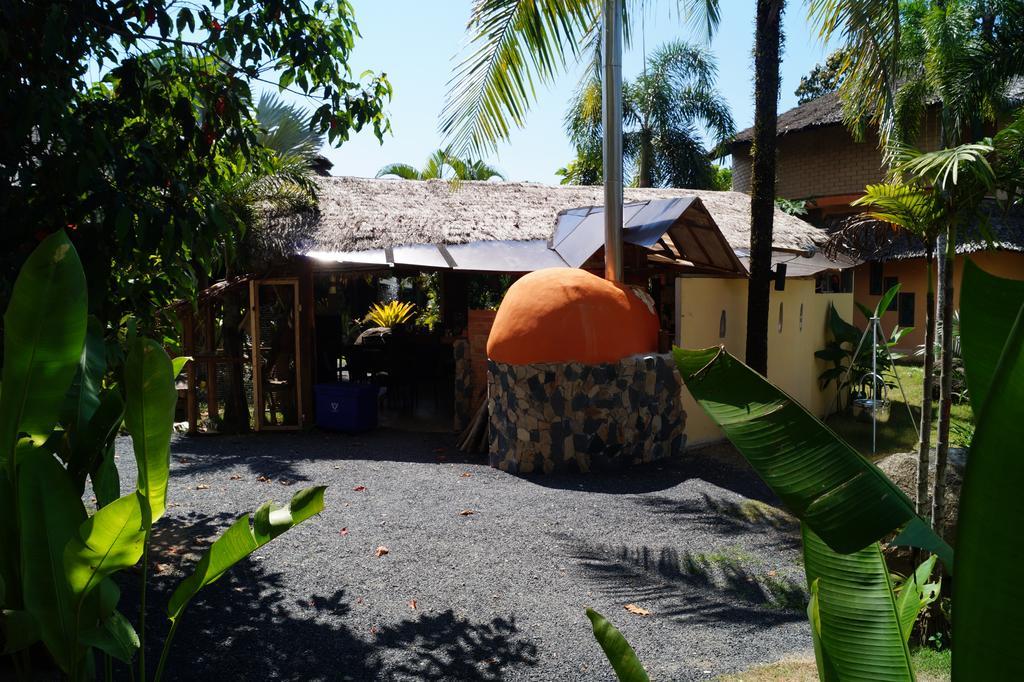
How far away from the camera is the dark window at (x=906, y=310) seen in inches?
831

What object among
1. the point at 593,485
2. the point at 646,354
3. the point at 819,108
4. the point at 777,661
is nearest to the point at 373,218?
the point at 646,354

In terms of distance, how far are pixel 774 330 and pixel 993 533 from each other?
10.4 m

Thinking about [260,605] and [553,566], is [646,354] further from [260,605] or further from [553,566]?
[260,605]

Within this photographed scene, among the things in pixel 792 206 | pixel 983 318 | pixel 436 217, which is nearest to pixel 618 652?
pixel 983 318

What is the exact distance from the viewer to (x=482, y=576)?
5582 millimetres

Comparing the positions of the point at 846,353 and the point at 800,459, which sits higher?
the point at 800,459

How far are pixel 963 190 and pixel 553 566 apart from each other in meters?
3.82

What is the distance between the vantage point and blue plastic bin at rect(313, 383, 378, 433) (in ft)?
36.4

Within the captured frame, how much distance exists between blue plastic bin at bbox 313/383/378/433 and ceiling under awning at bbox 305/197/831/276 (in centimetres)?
188

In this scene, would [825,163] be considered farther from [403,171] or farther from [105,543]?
[105,543]

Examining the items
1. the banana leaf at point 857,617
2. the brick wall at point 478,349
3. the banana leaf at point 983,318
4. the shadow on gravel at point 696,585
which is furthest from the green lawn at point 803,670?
the brick wall at point 478,349

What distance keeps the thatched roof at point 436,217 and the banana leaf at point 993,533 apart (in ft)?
32.4

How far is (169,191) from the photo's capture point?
440 centimetres

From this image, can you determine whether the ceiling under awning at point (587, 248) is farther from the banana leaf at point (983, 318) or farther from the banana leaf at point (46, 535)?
the banana leaf at point (983, 318)
